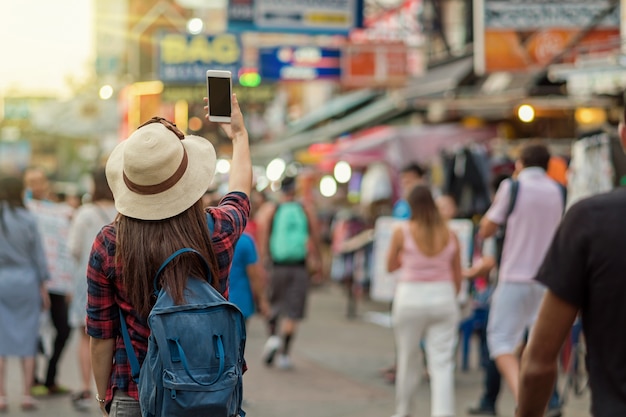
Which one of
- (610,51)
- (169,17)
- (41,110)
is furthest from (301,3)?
(41,110)

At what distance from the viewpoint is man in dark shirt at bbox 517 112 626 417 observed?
9.61 feet

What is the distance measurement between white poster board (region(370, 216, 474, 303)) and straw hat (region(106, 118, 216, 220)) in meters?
7.01

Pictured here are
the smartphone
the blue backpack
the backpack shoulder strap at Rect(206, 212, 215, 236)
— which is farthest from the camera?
the smartphone

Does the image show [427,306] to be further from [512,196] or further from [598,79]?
[598,79]

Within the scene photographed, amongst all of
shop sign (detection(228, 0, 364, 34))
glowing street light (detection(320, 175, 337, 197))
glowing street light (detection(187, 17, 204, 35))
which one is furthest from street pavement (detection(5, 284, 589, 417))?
glowing street light (detection(320, 175, 337, 197))

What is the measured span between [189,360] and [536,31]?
1107 centimetres

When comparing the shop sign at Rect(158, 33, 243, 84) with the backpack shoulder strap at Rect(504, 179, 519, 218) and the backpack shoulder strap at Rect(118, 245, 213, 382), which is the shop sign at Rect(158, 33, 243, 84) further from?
the backpack shoulder strap at Rect(118, 245, 213, 382)

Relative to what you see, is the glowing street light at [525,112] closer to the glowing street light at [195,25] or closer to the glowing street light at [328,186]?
the glowing street light at [195,25]

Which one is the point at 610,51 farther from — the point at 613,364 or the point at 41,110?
the point at 41,110

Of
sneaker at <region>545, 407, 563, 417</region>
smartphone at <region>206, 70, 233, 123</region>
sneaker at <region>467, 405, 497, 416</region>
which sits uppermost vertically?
smartphone at <region>206, 70, 233, 123</region>

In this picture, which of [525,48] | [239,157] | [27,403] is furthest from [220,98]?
[525,48]

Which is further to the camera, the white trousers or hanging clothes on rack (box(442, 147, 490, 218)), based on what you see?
hanging clothes on rack (box(442, 147, 490, 218))

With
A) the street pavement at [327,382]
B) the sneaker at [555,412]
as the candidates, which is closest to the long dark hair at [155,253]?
the sneaker at [555,412]

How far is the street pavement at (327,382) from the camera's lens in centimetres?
914
